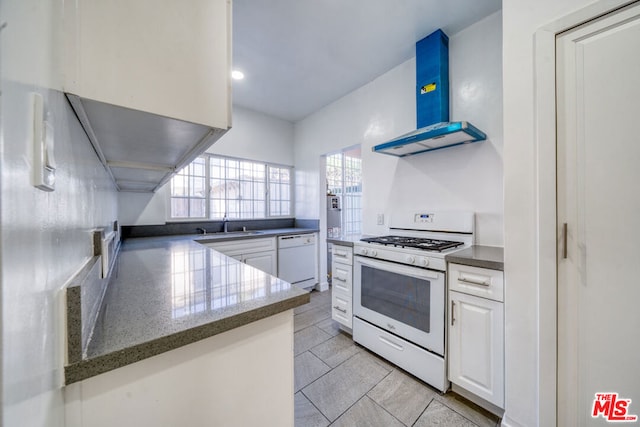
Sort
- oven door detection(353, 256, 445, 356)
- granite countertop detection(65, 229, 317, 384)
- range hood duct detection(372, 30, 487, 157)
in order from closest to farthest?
granite countertop detection(65, 229, 317, 384), oven door detection(353, 256, 445, 356), range hood duct detection(372, 30, 487, 157)

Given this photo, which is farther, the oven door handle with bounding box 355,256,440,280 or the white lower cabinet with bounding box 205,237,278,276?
the white lower cabinet with bounding box 205,237,278,276

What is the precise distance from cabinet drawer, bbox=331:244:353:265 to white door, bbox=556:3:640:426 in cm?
139

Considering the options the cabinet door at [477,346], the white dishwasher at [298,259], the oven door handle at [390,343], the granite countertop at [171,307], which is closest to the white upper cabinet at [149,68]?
the granite countertop at [171,307]

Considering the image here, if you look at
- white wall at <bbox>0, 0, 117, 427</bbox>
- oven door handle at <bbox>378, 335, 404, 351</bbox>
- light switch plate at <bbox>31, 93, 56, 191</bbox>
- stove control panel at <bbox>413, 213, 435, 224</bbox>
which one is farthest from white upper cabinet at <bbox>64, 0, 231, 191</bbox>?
stove control panel at <bbox>413, 213, 435, 224</bbox>

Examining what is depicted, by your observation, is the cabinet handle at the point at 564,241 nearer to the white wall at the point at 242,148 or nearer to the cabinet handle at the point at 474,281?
the cabinet handle at the point at 474,281

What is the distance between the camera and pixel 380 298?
193 cm

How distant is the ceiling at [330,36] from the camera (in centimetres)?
180

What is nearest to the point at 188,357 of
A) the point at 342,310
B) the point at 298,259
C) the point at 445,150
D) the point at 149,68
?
the point at 149,68

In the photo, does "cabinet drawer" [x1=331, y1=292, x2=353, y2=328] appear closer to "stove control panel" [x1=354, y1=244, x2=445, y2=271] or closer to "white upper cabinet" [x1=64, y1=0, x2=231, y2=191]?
"stove control panel" [x1=354, y1=244, x2=445, y2=271]

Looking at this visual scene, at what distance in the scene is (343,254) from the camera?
2.28m

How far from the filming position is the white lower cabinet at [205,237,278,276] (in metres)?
2.82

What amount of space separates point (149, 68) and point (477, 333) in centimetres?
196

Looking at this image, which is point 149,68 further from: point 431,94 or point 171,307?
point 431,94

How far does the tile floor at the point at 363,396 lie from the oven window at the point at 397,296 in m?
0.41
